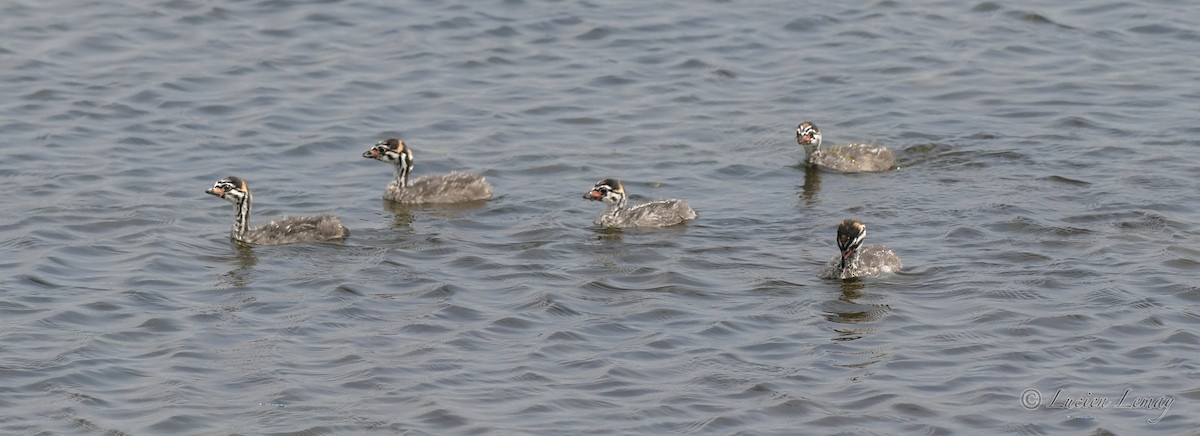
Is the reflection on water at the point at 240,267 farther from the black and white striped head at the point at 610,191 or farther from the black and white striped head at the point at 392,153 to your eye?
the black and white striped head at the point at 610,191

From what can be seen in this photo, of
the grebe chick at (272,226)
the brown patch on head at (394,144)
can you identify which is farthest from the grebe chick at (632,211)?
the grebe chick at (272,226)

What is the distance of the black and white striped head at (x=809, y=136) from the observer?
72.3ft

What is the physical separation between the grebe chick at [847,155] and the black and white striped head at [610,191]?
3083 millimetres

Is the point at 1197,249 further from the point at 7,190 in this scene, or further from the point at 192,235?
the point at 7,190

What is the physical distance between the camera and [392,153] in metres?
21.4

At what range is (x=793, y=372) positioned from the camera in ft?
49.4

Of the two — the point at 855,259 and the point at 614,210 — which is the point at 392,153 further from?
the point at 855,259

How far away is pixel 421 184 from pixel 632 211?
8.50 feet

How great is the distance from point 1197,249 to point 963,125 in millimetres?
5710

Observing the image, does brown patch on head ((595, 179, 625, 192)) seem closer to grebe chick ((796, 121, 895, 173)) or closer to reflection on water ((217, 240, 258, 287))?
grebe chick ((796, 121, 895, 173))

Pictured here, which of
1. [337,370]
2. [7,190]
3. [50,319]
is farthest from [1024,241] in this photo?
[7,190]

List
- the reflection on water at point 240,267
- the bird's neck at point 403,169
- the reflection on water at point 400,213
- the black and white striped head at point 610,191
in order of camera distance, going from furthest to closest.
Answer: the bird's neck at point 403,169 < the reflection on water at point 400,213 < the black and white striped head at point 610,191 < the reflection on water at point 240,267

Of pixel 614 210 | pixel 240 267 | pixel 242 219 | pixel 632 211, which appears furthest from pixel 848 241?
pixel 242 219

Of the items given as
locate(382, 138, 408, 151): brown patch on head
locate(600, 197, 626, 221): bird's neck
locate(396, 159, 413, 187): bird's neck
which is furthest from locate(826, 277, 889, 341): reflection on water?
locate(382, 138, 408, 151): brown patch on head
